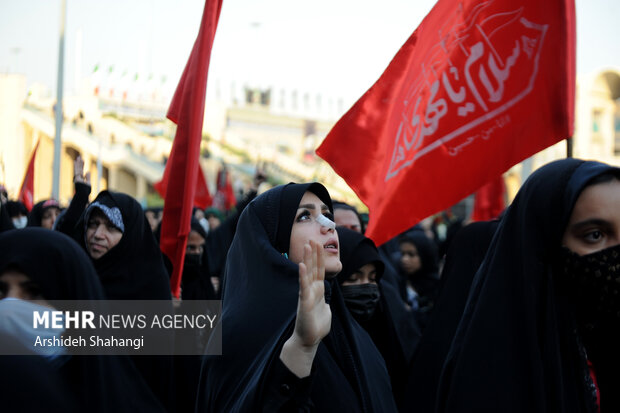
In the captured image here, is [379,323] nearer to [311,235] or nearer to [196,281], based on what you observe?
[311,235]

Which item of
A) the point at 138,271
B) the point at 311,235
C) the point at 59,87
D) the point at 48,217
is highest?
the point at 59,87

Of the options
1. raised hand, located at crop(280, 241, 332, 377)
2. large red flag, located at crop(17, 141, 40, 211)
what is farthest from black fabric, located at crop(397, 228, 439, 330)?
large red flag, located at crop(17, 141, 40, 211)

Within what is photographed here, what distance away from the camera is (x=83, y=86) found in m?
35.0

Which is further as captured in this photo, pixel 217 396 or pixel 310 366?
pixel 217 396

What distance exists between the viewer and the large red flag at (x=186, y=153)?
3.75 m

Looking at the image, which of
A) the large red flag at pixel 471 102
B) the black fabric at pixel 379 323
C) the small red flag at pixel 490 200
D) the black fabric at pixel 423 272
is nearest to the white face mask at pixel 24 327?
the black fabric at pixel 379 323

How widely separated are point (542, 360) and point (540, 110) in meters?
1.66

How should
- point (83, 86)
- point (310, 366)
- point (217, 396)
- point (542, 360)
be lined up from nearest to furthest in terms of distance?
1. point (542, 360)
2. point (310, 366)
3. point (217, 396)
4. point (83, 86)

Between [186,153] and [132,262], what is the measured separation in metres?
0.70

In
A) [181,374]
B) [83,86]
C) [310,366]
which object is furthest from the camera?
[83,86]

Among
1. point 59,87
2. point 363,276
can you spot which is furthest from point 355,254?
point 59,87

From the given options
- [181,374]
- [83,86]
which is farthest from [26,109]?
[181,374]

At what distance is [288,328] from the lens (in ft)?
6.85

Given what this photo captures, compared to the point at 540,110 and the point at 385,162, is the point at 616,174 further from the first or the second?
the point at 385,162
